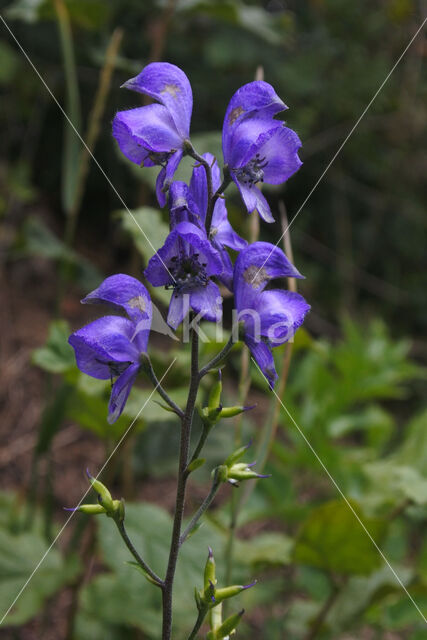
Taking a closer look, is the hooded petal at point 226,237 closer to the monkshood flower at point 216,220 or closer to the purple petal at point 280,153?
the monkshood flower at point 216,220

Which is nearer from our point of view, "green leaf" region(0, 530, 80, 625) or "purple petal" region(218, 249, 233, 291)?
"purple petal" region(218, 249, 233, 291)

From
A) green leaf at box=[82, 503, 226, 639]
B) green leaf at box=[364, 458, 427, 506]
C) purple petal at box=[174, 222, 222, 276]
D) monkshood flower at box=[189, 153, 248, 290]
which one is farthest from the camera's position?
green leaf at box=[82, 503, 226, 639]

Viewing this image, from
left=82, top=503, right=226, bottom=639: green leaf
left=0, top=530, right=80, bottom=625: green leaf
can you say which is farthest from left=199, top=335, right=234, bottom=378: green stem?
left=0, top=530, right=80, bottom=625: green leaf

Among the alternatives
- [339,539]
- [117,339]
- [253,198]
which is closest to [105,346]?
[117,339]

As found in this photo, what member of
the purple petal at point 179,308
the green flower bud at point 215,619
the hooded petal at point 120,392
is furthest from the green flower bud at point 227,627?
the purple petal at point 179,308

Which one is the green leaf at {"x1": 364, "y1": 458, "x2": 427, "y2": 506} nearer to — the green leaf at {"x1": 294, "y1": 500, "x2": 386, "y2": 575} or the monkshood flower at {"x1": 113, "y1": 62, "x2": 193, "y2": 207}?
the green leaf at {"x1": 294, "y1": 500, "x2": 386, "y2": 575}

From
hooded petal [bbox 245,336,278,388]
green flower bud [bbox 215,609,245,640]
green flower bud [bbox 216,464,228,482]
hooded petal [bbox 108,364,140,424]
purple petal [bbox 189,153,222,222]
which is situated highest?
purple petal [bbox 189,153,222,222]

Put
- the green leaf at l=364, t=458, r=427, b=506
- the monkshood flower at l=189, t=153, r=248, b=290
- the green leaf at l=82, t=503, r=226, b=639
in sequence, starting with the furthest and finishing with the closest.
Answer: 1. the green leaf at l=82, t=503, r=226, b=639
2. the green leaf at l=364, t=458, r=427, b=506
3. the monkshood flower at l=189, t=153, r=248, b=290
